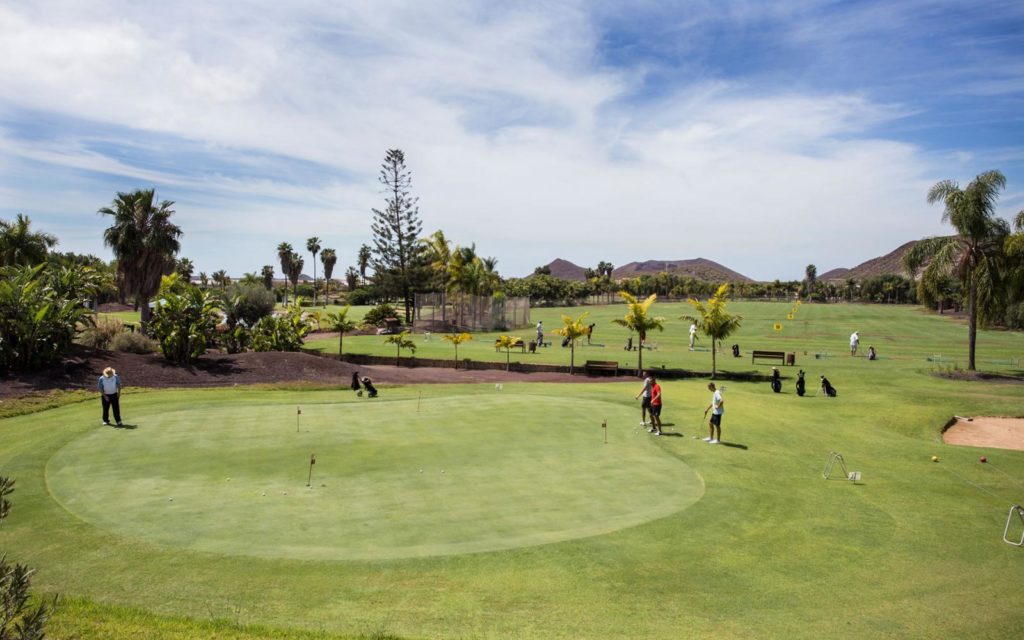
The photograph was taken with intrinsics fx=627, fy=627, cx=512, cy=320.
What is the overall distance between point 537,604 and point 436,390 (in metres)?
23.5

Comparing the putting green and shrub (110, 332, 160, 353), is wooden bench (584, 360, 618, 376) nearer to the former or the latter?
the putting green

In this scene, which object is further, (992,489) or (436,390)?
(436,390)

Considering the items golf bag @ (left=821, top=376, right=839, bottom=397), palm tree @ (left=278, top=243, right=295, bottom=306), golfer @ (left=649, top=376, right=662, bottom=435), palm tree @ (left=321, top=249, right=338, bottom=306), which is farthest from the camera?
palm tree @ (left=321, top=249, right=338, bottom=306)

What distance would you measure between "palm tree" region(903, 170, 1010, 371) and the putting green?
26248 mm

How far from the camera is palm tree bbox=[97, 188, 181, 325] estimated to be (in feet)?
150

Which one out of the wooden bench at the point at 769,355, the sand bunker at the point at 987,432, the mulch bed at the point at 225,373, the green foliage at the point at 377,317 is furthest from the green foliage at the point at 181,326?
the sand bunker at the point at 987,432

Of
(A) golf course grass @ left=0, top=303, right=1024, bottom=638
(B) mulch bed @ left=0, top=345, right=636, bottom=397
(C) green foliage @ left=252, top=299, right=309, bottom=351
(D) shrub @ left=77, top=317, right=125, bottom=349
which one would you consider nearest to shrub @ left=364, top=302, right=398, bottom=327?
(C) green foliage @ left=252, top=299, right=309, bottom=351

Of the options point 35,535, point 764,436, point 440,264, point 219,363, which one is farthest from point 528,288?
point 35,535

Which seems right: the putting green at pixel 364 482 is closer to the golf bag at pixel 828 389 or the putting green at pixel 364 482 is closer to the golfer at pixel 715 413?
the golfer at pixel 715 413

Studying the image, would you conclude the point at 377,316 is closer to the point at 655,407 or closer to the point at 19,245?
the point at 19,245

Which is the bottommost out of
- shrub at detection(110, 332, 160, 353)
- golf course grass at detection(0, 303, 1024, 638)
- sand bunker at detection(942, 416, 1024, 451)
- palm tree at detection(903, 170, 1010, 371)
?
sand bunker at detection(942, 416, 1024, 451)

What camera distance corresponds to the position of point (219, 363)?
119 ft

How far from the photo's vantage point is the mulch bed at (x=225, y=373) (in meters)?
29.5

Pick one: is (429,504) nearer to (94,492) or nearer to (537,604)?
(537,604)
